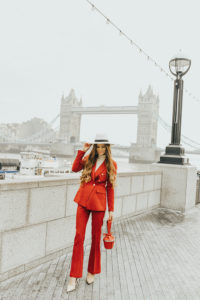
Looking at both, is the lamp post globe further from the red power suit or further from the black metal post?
the red power suit

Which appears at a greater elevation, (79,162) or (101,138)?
(101,138)

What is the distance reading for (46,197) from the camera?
300cm

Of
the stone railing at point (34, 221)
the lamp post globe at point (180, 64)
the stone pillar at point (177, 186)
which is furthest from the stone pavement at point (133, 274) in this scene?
the lamp post globe at point (180, 64)

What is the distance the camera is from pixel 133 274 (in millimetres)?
2875

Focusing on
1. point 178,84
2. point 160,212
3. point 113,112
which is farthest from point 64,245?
point 113,112

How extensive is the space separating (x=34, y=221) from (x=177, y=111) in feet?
16.6

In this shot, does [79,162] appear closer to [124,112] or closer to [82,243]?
[82,243]

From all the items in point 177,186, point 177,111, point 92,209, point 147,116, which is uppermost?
point 147,116

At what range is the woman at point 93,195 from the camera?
247 centimetres

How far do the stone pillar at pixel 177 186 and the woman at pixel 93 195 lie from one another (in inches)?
165

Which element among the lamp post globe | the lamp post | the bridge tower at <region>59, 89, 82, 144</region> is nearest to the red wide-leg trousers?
the lamp post

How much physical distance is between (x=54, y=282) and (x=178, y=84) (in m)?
5.61

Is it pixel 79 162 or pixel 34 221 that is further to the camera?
pixel 34 221

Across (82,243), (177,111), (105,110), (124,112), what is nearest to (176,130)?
(177,111)
